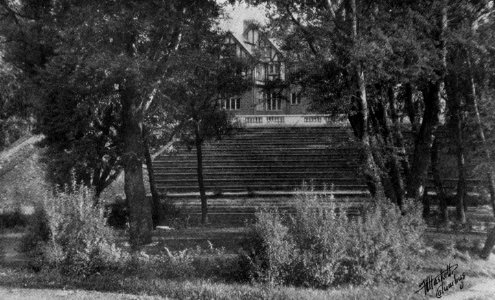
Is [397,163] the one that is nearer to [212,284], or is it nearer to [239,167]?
[212,284]

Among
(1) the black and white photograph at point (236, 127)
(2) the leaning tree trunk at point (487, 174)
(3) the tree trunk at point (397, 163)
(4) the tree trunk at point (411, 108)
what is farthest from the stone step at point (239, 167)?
(2) the leaning tree trunk at point (487, 174)

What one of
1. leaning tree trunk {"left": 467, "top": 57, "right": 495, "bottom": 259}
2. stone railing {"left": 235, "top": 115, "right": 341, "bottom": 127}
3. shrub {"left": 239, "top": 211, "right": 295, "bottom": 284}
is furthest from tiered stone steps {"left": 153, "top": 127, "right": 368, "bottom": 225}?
shrub {"left": 239, "top": 211, "right": 295, "bottom": 284}

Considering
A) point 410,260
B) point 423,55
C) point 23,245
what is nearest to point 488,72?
point 423,55

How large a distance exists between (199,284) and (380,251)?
9.44ft

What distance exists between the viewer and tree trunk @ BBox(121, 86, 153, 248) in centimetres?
1220

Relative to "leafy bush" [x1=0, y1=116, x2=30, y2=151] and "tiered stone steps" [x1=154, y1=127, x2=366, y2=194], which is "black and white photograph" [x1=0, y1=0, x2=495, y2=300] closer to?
"tiered stone steps" [x1=154, y1=127, x2=366, y2=194]

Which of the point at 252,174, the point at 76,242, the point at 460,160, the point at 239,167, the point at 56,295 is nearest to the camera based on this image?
the point at 56,295

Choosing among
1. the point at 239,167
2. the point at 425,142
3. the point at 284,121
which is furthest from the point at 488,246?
the point at 284,121

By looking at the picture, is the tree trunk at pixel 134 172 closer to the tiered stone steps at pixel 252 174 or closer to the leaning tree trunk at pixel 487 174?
the tiered stone steps at pixel 252 174

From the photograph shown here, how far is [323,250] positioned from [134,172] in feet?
19.3

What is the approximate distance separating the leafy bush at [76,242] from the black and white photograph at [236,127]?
0.10ft
